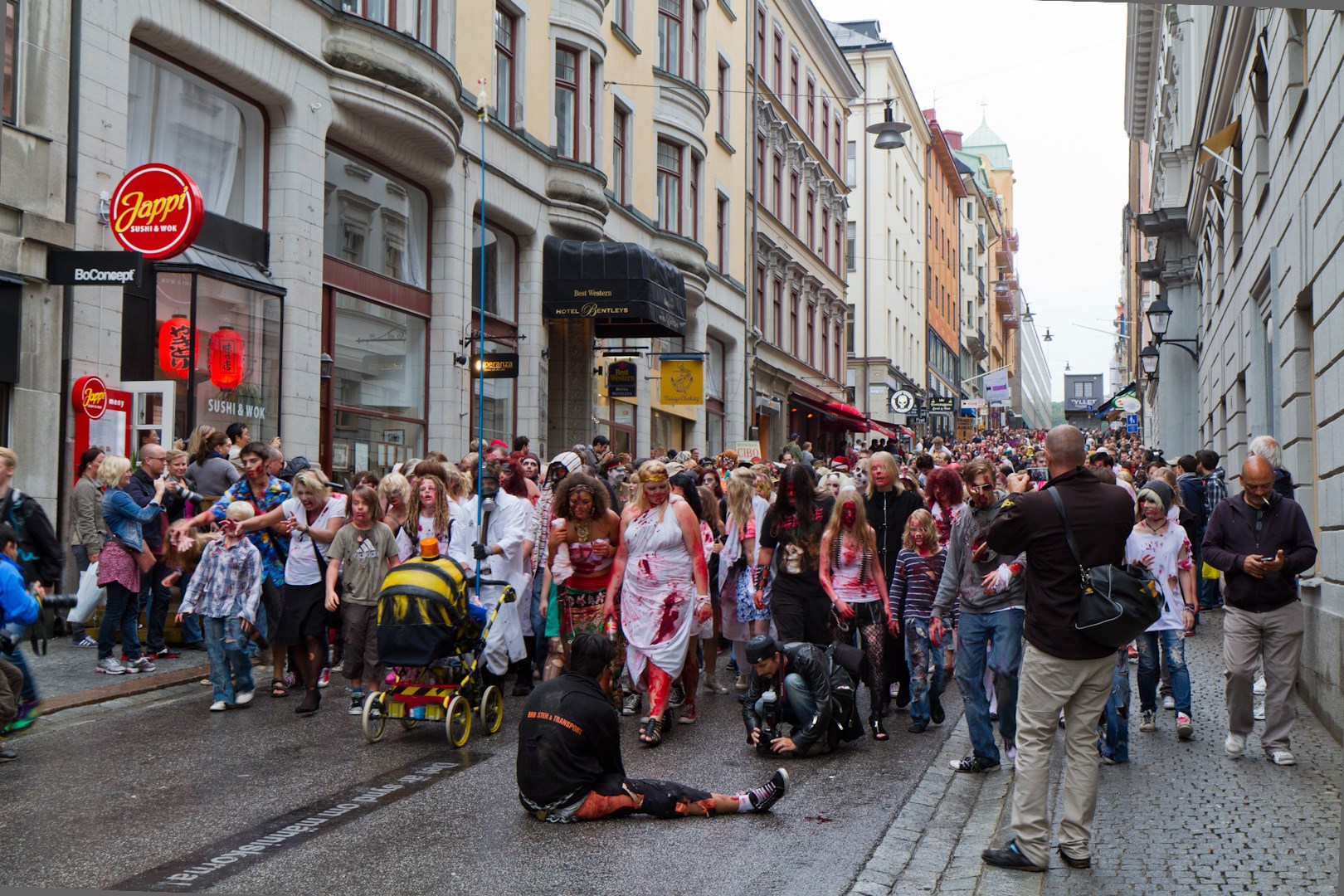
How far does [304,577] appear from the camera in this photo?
387 inches

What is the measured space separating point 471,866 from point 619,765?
3.75 ft

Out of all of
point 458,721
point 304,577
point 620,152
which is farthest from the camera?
point 620,152

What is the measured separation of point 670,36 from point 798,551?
2228cm

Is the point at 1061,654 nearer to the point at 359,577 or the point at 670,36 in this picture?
the point at 359,577

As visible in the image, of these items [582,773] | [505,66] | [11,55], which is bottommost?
[582,773]

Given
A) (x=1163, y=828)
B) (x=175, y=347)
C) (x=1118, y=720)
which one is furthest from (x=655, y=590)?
(x=175, y=347)

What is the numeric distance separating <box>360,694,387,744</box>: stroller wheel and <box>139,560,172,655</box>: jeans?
141 inches

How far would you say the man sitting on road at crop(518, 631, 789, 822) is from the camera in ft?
21.0

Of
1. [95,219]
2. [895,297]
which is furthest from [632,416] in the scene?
[895,297]

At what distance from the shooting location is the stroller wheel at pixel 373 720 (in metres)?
8.31

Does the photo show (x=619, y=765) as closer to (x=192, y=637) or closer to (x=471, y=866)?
(x=471, y=866)

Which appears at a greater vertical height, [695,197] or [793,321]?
[695,197]

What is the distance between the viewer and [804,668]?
8.25 meters

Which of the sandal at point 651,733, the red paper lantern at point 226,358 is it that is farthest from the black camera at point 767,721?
the red paper lantern at point 226,358
